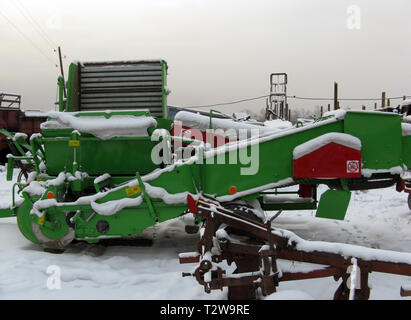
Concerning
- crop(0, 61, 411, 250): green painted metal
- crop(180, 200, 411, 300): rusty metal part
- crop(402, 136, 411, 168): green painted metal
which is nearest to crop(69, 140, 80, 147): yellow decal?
crop(0, 61, 411, 250): green painted metal

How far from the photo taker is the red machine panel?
146 inches

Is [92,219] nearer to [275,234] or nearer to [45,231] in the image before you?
[45,231]

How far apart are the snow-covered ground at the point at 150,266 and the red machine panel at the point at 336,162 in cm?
102

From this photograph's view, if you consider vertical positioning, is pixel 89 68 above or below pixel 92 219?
above

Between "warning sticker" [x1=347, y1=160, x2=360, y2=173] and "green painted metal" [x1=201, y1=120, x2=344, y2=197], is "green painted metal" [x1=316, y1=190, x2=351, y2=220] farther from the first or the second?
"green painted metal" [x1=201, y1=120, x2=344, y2=197]

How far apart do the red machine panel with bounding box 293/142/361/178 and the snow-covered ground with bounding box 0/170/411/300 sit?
3.35 feet

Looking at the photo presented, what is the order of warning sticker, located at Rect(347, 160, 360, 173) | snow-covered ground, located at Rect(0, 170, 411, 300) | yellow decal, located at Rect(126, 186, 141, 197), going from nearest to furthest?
snow-covered ground, located at Rect(0, 170, 411, 300) < warning sticker, located at Rect(347, 160, 360, 173) < yellow decal, located at Rect(126, 186, 141, 197)

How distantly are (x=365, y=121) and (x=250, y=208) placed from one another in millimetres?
1483

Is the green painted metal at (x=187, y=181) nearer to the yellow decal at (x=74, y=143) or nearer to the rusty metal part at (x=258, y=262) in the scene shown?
the yellow decal at (x=74, y=143)

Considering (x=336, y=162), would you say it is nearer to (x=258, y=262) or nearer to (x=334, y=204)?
(x=334, y=204)

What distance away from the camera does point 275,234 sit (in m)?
2.69

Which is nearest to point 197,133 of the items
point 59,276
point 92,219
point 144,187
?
point 144,187

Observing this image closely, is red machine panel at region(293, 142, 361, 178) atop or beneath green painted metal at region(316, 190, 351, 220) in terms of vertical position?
atop

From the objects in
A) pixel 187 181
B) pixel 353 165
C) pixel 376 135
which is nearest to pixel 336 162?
pixel 353 165
